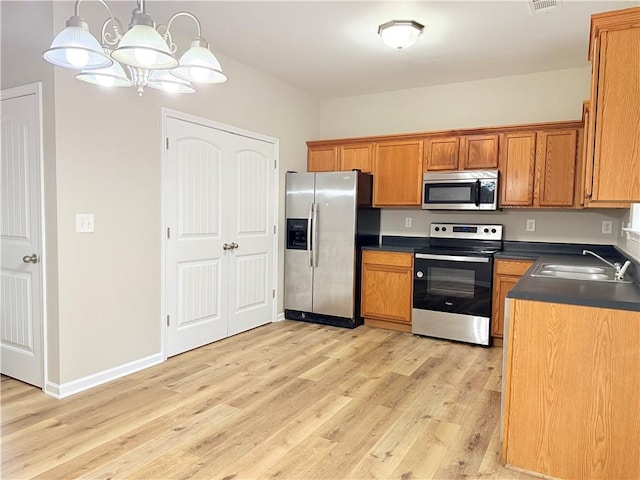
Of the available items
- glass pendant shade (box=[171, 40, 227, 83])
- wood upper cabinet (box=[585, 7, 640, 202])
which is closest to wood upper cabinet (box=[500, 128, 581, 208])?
wood upper cabinet (box=[585, 7, 640, 202])

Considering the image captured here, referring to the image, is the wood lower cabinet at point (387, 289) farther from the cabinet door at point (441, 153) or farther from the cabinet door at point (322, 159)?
the cabinet door at point (322, 159)

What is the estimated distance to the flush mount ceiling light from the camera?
121 inches

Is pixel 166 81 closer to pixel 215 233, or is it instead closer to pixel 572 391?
pixel 215 233

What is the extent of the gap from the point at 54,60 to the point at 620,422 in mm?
2813

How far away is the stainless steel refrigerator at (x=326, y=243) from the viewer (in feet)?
14.9

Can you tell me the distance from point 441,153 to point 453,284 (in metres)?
1.34

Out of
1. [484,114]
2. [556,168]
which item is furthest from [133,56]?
[484,114]

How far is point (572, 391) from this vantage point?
6.43 feet

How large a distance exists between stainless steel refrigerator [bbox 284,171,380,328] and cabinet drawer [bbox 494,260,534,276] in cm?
139

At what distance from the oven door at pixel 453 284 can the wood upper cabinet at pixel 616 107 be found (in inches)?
78.7

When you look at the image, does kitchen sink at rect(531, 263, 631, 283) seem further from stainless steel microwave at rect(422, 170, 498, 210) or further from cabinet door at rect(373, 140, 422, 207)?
cabinet door at rect(373, 140, 422, 207)

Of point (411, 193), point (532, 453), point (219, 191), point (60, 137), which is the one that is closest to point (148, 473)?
point (532, 453)

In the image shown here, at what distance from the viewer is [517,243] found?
14.4 feet

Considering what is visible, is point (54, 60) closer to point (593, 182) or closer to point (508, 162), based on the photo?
point (593, 182)
